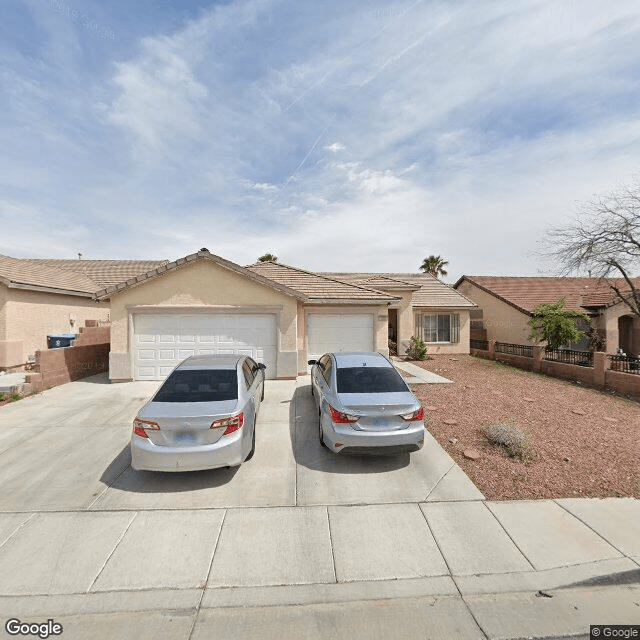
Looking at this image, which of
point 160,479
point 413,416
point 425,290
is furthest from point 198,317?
point 425,290

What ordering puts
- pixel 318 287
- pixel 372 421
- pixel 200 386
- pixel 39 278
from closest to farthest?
1. pixel 372 421
2. pixel 200 386
3. pixel 318 287
4. pixel 39 278

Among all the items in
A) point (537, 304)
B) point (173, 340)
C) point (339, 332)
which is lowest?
point (173, 340)

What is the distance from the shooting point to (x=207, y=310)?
37.3 feet

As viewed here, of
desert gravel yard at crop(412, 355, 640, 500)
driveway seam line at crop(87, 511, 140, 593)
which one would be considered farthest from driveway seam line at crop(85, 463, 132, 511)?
desert gravel yard at crop(412, 355, 640, 500)

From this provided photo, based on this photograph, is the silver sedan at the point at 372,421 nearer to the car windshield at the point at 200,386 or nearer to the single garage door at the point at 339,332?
the car windshield at the point at 200,386

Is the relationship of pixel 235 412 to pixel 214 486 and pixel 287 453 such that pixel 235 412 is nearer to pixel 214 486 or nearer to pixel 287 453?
pixel 214 486

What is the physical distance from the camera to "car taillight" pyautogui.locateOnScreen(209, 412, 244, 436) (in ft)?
16.0

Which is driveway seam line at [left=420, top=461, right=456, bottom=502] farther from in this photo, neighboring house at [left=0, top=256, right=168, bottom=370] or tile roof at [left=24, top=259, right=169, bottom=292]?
tile roof at [left=24, top=259, right=169, bottom=292]

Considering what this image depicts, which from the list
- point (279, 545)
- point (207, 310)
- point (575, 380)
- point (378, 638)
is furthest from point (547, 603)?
point (575, 380)

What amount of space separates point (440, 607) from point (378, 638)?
2.30 feet

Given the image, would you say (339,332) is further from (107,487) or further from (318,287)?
(107,487)

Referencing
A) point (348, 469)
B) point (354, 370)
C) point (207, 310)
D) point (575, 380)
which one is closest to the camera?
point (348, 469)

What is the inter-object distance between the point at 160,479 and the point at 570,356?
604 inches

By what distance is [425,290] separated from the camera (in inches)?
830
